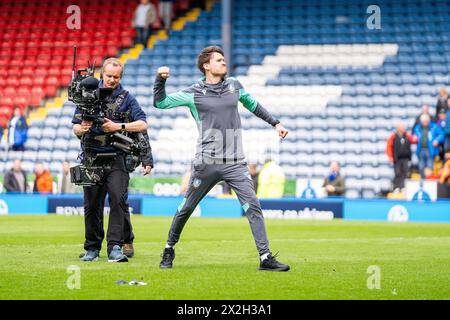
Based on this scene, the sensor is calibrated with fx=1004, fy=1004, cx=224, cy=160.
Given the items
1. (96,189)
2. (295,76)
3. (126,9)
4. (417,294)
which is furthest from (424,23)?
(417,294)

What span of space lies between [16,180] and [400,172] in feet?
33.8

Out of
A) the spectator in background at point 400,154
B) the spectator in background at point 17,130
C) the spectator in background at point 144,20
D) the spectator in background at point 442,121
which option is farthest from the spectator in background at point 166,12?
the spectator in background at point 442,121

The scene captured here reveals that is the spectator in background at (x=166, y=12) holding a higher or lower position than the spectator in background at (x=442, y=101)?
higher

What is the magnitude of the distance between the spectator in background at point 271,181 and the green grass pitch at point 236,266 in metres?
6.45

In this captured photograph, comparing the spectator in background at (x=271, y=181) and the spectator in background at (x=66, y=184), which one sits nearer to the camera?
the spectator in background at (x=271, y=181)

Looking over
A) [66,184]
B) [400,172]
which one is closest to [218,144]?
[400,172]

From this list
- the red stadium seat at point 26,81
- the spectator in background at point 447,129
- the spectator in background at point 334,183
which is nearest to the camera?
the spectator in background at point 447,129

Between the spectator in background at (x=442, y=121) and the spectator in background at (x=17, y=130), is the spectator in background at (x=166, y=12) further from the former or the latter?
the spectator in background at (x=442, y=121)

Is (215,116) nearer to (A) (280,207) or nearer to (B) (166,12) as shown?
(A) (280,207)

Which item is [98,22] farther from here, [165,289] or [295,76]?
[165,289]

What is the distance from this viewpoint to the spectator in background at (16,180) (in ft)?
89.0

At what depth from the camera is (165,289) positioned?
8.73 metres

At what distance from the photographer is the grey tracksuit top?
33.9 ft

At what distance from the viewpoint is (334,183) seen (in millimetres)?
25141
